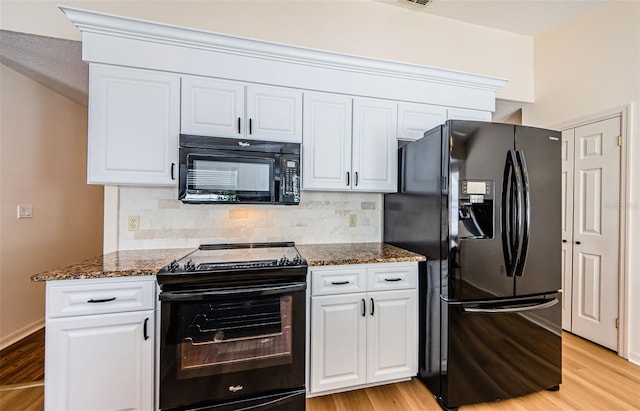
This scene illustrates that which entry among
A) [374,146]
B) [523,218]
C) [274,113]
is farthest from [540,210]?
[274,113]

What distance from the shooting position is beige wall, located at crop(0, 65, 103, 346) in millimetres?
2512

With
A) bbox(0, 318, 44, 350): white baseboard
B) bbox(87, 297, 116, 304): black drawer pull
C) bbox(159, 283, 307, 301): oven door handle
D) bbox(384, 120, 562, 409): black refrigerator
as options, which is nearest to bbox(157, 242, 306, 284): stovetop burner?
bbox(159, 283, 307, 301): oven door handle

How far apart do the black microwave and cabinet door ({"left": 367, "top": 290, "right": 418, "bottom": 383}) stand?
3.14 feet

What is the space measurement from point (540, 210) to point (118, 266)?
2676 millimetres

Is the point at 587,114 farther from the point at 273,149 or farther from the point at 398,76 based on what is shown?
the point at 273,149

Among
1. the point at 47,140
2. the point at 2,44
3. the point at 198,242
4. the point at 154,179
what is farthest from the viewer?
the point at 47,140

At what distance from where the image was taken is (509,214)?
1.81 meters

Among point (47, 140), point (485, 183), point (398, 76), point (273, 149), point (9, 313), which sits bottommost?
point (9, 313)

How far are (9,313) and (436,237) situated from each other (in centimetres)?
374

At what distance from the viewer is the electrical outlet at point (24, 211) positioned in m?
2.61

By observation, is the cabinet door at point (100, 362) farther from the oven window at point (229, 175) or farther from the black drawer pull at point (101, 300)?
the oven window at point (229, 175)

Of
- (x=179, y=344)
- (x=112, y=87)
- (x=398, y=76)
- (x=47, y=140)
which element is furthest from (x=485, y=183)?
(x=47, y=140)

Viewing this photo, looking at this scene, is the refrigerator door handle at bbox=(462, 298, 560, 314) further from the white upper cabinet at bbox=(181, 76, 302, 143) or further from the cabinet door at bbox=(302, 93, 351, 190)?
the white upper cabinet at bbox=(181, 76, 302, 143)

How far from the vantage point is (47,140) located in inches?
114
